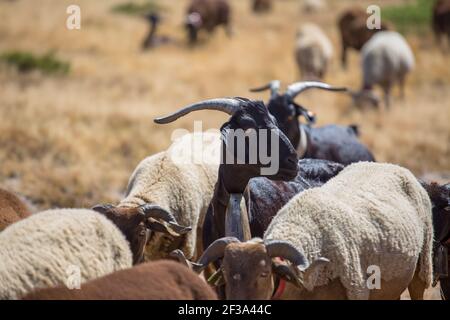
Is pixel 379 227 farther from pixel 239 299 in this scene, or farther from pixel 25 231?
pixel 25 231

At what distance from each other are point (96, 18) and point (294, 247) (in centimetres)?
2699

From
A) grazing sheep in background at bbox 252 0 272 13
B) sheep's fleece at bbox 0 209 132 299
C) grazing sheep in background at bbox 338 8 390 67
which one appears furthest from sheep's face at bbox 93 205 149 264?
grazing sheep in background at bbox 252 0 272 13

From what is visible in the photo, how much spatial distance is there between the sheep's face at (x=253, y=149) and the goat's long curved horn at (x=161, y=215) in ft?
1.94

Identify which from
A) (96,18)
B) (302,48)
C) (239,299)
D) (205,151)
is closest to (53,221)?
(239,299)

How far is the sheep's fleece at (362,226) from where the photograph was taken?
688cm

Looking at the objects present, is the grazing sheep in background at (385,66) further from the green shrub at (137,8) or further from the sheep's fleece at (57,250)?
the green shrub at (137,8)

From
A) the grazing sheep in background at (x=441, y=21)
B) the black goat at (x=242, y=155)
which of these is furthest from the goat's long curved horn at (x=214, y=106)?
the grazing sheep in background at (x=441, y=21)

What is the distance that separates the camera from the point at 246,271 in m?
6.24

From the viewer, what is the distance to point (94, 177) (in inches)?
588

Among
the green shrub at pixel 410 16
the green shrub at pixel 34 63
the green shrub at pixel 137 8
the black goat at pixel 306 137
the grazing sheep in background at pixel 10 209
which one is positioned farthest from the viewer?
the green shrub at pixel 137 8

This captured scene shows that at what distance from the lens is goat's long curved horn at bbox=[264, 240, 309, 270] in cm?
641

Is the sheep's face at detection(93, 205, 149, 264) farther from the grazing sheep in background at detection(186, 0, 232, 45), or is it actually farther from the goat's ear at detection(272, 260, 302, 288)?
the grazing sheep in background at detection(186, 0, 232, 45)

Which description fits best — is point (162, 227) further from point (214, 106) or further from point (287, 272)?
point (287, 272)

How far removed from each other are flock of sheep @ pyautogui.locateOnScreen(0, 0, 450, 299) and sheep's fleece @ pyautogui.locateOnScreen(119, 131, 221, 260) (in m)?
0.01
